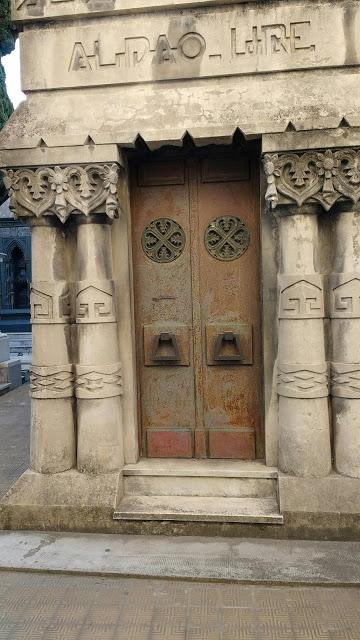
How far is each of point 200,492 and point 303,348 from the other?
1.96 metres

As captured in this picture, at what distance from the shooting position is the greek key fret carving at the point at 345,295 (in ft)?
16.6

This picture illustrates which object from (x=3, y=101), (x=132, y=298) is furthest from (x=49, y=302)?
(x=3, y=101)

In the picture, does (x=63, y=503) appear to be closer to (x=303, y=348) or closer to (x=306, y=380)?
(x=306, y=380)

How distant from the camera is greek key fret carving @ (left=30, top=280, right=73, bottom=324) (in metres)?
5.50

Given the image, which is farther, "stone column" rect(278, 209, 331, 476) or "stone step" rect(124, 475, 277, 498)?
"stone step" rect(124, 475, 277, 498)

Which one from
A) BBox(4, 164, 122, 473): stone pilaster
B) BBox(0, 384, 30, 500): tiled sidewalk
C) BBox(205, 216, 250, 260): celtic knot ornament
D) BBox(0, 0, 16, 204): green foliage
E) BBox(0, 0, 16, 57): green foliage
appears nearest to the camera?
BBox(4, 164, 122, 473): stone pilaster

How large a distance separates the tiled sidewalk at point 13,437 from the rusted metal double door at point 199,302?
7.97ft

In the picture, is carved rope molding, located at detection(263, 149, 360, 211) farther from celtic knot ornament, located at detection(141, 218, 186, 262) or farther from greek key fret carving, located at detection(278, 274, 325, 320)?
celtic knot ornament, located at detection(141, 218, 186, 262)

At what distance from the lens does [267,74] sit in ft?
16.9

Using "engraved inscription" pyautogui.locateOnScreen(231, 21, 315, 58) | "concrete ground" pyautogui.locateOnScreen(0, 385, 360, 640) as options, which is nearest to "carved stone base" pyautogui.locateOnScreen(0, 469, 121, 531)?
"concrete ground" pyautogui.locateOnScreen(0, 385, 360, 640)

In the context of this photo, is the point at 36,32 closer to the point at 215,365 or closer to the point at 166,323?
the point at 166,323

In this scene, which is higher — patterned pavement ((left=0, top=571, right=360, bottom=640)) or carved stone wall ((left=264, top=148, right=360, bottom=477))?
carved stone wall ((left=264, top=148, right=360, bottom=477))

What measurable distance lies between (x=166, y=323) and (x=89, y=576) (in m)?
2.75

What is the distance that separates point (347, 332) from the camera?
5.11 metres
